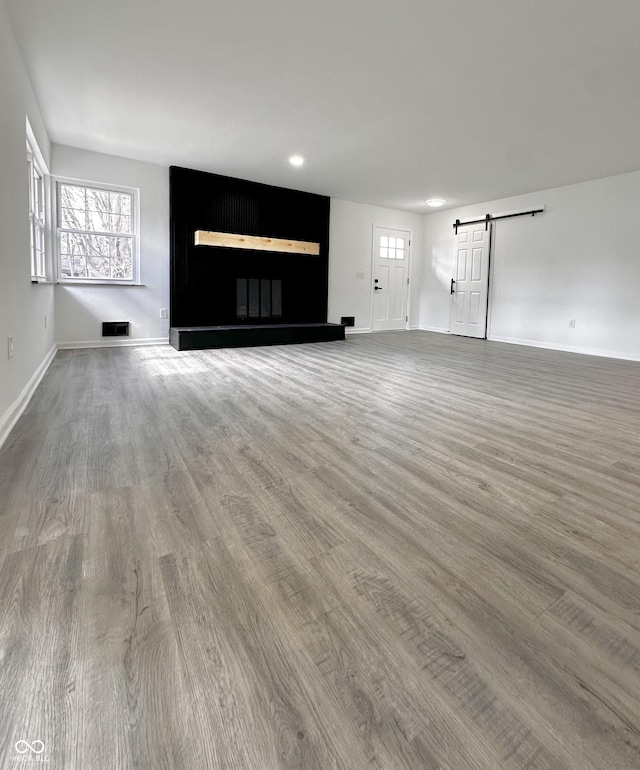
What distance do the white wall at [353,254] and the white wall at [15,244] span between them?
5.10 metres

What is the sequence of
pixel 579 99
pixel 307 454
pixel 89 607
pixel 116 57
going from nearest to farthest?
pixel 89 607, pixel 307 454, pixel 116 57, pixel 579 99

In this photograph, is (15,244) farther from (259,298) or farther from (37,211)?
(259,298)

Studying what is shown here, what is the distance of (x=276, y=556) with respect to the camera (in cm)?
143

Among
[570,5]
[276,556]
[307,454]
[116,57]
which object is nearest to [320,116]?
[116,57]

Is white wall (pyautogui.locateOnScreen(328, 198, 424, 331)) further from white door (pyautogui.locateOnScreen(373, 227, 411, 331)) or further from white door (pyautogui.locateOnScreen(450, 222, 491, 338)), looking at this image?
white door (pyautogui.locateOnScreen(450, 222, 491, 338))

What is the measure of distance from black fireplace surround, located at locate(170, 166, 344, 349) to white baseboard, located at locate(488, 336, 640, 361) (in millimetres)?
3102

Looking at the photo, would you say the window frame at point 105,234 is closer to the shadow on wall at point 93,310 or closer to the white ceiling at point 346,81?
the shadow on wall at point 93,310

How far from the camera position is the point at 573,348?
22.9 feet

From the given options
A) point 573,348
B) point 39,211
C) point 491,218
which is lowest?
point 573,348

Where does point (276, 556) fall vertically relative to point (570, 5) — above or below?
below

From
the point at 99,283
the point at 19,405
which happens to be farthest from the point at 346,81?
the point at 99,283

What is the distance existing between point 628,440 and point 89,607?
295 centimetres

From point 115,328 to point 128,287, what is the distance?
61cm

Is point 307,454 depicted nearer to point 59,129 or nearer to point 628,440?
point 628,440
